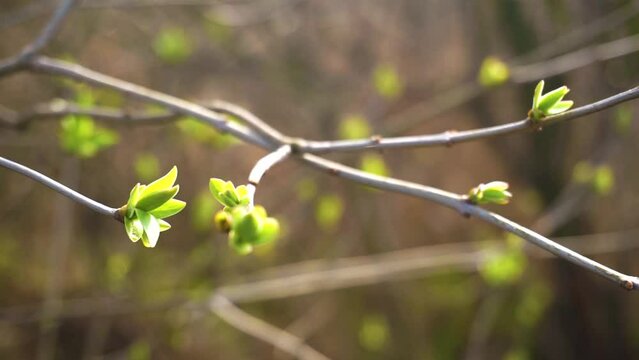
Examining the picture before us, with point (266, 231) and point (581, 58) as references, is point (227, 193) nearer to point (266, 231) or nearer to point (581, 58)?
point (266, 231)

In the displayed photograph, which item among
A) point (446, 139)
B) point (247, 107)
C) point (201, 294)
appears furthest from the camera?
point (247, 107)

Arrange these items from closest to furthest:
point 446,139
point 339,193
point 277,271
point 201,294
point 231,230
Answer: point 231,230 < point 446,139 < point 201,294 < point 277,271 < point 339,193

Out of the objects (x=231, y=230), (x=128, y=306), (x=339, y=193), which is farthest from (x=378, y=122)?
(x=231, y=230)

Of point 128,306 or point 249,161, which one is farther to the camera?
point 249,161

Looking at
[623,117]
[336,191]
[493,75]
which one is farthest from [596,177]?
[336,191]

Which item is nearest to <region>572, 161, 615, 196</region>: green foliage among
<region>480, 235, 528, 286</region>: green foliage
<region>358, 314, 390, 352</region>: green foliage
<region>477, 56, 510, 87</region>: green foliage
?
<region>480, 235, 528, 286</region>: green foliage

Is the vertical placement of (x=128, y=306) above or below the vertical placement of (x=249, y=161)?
below

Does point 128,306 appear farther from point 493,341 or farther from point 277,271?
point 493,341

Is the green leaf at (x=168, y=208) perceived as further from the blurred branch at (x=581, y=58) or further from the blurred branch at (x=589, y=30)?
the blurred branch at (x=589, y=30)
